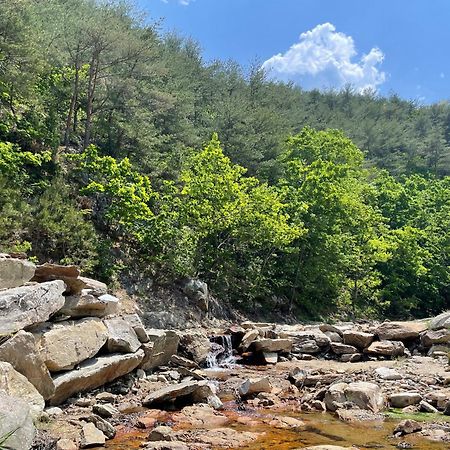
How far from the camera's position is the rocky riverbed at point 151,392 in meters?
7.94

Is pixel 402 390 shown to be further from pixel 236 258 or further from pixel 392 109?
pixel 392 109

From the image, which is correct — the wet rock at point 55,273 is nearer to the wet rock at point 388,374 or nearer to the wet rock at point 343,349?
the wet rock at point 388,374

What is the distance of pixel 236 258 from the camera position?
27188mm

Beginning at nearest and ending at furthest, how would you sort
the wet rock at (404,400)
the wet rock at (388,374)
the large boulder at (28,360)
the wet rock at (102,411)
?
the large boulder at (28,360)
the wet rock at (102,411)
the wet rock at (404,400)
the wet rock at (388,374)

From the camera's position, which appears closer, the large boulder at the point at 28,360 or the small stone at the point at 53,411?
the large boulder at the point at 28,360

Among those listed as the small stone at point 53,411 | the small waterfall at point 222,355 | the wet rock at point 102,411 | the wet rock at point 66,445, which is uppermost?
the wet rock at point 66,445

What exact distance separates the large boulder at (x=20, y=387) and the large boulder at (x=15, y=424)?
151 centimetres

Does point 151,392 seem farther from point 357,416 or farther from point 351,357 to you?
point 351,357

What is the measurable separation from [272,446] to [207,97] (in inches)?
1740

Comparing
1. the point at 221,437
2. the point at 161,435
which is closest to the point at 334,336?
the point at 221,437

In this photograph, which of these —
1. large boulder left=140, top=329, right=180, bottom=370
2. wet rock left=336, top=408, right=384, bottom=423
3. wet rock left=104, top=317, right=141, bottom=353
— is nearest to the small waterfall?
large boulder left=140, top=329, right=180, bottom=370

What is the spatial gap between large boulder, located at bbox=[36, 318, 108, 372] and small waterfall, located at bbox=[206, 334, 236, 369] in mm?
5353

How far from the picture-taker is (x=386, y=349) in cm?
1688

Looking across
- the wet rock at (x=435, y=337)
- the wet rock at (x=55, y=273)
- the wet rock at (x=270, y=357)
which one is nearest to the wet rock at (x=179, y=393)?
the wet rock at (x=55, y=273)
